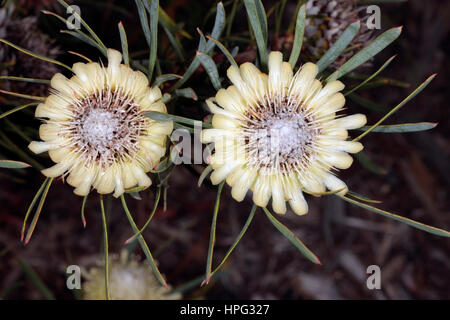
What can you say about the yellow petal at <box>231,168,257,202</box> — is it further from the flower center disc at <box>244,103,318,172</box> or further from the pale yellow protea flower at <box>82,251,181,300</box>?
the pale yellow protea flower at <box>82,251,181,300</box>

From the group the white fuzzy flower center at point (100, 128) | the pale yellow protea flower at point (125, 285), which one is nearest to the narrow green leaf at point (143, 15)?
the white fuzzy flower center at point (100, 128)

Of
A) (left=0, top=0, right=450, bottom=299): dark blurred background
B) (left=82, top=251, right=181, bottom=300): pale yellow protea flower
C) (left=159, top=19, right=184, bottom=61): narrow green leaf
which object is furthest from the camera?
(left=0, top=0, right=450, bottom=299): dark blurred background

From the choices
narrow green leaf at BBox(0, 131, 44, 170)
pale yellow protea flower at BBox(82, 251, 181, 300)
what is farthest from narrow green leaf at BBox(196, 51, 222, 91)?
pale yellow protea flower at BBox(82, 251, 181, 300)

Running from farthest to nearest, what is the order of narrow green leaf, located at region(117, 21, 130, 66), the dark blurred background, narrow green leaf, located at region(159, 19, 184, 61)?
1. the dark blurred background
2. narrow green leaf, located at region(159, 19, 184, 61)
3. narrow green leaf, located at region(117, 21, 130, 66)

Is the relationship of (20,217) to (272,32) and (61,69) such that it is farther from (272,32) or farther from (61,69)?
(272,32)

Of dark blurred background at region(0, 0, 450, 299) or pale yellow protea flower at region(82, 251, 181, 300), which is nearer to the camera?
pale yellow protea flower at region(82, 251, 181, 300)

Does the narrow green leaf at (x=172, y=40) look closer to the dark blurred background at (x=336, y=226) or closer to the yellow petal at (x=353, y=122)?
the yellow petal at (x=353, y=122)
